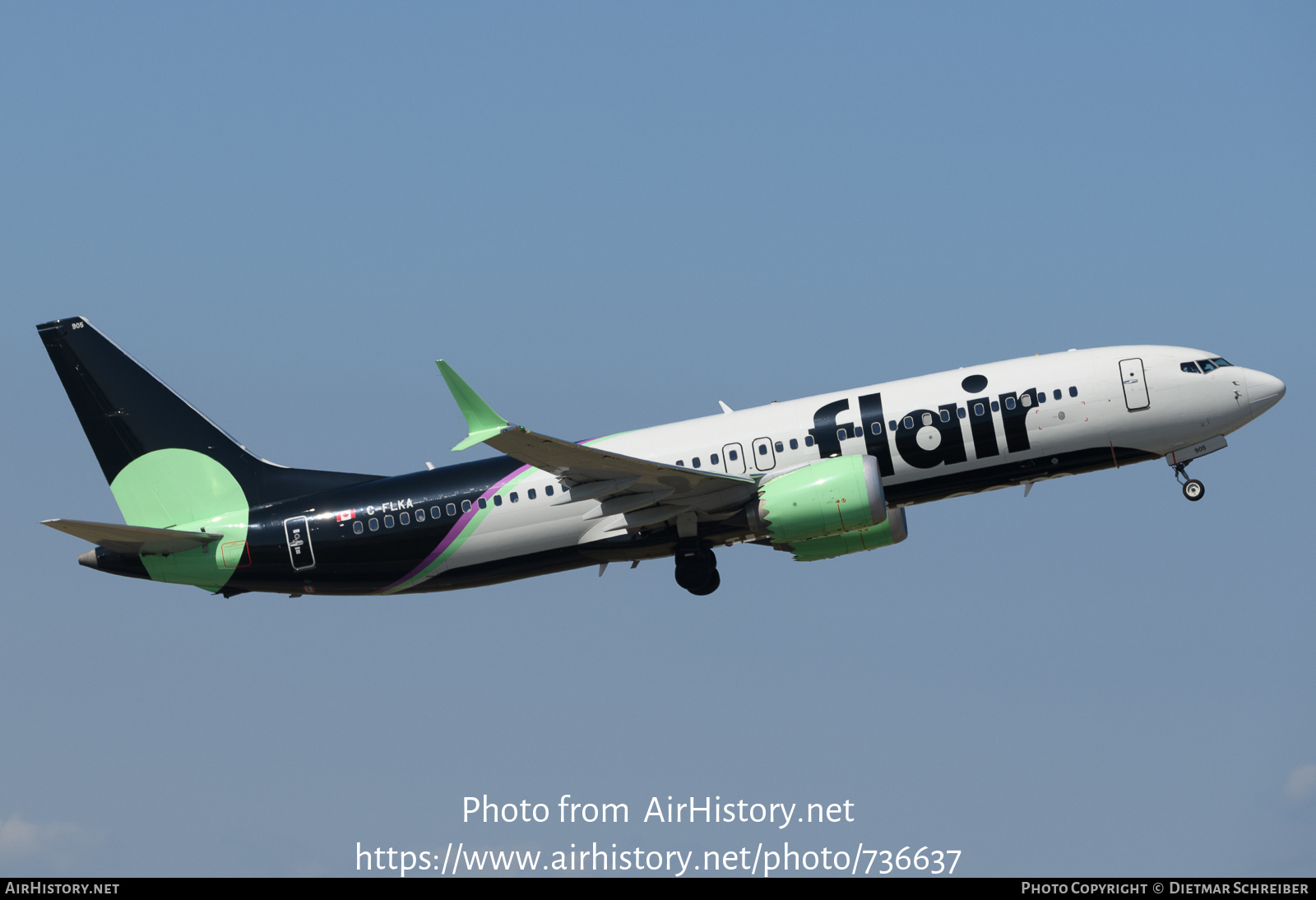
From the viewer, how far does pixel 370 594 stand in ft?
141

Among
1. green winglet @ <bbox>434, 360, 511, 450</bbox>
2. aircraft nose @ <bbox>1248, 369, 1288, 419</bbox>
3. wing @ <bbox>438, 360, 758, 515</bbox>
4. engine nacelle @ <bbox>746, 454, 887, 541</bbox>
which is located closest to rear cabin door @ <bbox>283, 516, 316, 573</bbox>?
wing @ <bbox>438, 360, 758, 515</bbox>

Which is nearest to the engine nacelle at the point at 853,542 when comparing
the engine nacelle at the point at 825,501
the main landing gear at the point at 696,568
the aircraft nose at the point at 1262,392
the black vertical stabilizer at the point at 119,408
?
the main landing gear at the point at 696,568

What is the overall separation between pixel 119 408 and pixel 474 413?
16192mm

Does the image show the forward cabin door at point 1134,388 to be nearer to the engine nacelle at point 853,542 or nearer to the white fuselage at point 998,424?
the white fuselage at point 998,424

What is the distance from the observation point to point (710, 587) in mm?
41656

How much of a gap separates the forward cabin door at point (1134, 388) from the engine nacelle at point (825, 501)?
731cm

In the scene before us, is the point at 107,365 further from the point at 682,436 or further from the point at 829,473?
the point at 829,473

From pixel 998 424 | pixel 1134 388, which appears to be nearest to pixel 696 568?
pixel 998 424

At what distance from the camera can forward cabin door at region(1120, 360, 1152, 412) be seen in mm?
39406

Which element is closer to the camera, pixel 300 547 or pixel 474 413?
pixel 474 413

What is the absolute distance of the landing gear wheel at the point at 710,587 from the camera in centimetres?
4156

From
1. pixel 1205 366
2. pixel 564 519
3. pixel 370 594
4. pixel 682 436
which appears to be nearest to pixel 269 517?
pixel 370 594

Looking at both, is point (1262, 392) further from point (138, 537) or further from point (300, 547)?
point (138, 537)

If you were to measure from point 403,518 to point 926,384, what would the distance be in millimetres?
15470
